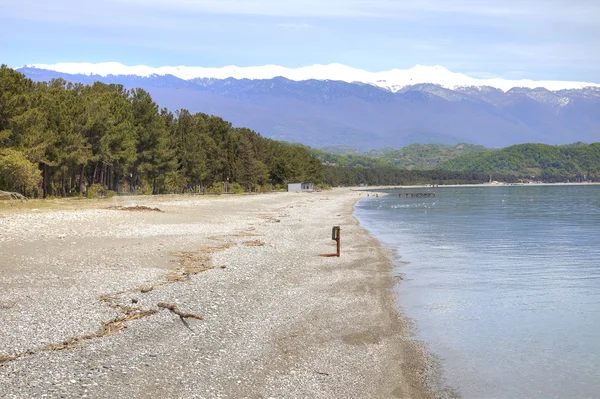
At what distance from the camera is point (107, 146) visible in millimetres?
68938

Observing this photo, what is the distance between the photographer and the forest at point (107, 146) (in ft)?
166

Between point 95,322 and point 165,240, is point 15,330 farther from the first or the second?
point 165,240

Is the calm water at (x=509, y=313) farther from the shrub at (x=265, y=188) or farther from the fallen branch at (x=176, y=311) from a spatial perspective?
the shrub at (x=265, y=188)

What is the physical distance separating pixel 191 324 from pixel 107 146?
196ft

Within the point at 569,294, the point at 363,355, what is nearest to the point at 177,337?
the point at 363,355

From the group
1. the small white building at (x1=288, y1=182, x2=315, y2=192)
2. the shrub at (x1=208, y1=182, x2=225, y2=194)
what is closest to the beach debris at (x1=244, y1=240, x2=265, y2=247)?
the shrub at (x1=208, y1=182, x2=225, y2=194)

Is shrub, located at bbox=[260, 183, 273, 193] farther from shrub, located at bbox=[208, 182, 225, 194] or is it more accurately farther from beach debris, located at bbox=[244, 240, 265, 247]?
beach debris, located at bbox=[244, 240, 265, 247]

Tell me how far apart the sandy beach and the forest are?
28123 millimetres

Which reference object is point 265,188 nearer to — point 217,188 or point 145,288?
point 217,188

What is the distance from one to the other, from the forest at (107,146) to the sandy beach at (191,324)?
28123mm

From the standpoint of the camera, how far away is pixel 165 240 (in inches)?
1128

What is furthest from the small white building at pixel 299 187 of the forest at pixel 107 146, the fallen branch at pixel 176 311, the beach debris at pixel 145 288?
the fallen branch at pixel 176 311

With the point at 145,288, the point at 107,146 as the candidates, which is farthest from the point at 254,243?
the point at 107,146

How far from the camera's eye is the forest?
50.5m
